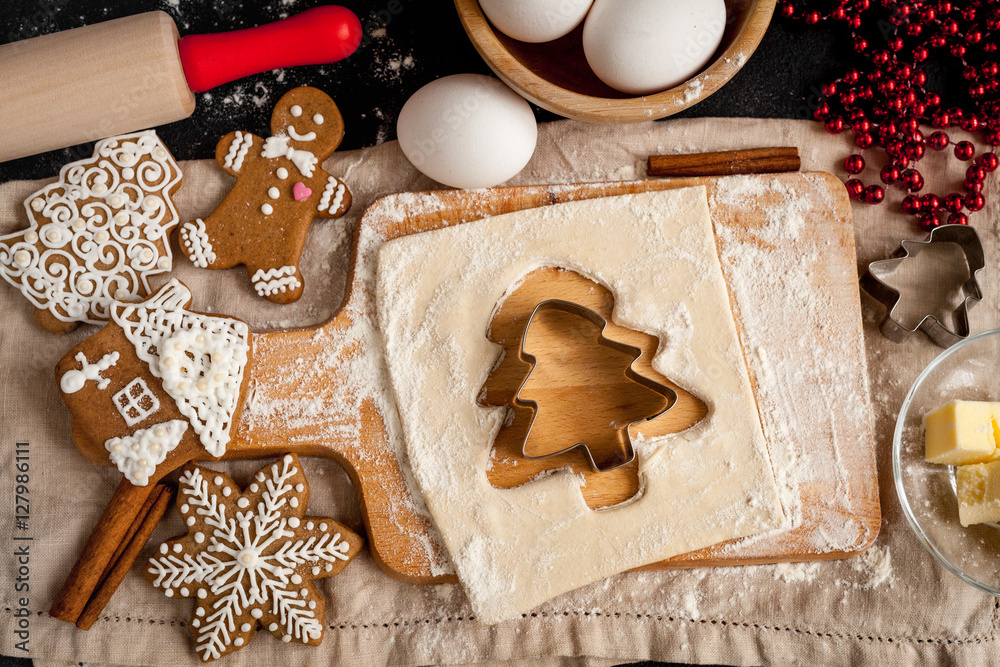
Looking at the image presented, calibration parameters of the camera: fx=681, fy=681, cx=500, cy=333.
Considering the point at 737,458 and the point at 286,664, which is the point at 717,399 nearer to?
the point at 737,458

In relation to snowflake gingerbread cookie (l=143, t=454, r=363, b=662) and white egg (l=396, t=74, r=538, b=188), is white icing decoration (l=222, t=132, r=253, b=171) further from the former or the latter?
snowflake gingerbread cookie (l=143, t=454, r=363, b=662)

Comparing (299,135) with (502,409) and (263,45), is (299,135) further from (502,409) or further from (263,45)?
(502,409)

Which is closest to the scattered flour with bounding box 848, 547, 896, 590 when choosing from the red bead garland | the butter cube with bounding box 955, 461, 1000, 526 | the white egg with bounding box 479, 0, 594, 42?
the butter cube with bounding box 955, 461, 1000, 526

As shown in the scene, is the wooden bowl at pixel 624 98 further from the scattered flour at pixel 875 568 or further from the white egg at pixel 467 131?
the scattered flour at pixel 875 568

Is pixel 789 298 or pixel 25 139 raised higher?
pixel 25 139

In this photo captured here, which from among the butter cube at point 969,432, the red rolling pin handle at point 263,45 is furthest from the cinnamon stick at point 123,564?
the butter cube at point 969,432

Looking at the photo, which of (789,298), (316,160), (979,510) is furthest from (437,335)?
(979,510)

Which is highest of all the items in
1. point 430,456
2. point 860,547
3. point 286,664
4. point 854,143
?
point 854,143
